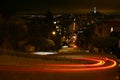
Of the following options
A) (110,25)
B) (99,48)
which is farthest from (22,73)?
(110,25)

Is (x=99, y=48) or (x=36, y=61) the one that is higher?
(x=36, y=61)

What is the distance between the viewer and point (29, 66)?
9.84 meters

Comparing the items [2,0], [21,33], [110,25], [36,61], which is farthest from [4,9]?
[110,25]

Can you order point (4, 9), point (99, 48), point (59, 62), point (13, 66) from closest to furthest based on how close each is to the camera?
1. point (13, 66)
2. point (59, 62)
3. point (4, 9)
4. point (99, 48)

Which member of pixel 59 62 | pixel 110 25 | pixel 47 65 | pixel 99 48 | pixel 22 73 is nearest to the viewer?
pixel 22 73

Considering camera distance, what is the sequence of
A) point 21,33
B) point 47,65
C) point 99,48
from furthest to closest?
point 99,48
point 21,33
point 47,65

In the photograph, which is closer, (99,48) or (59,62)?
(59,62)

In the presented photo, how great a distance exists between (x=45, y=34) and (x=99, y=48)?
11.5 m

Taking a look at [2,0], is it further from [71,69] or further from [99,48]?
[99,48]

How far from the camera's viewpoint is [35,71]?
9.16 m

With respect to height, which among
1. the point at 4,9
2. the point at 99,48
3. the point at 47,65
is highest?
the point at 4,9

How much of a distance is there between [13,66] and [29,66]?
462 millimetres

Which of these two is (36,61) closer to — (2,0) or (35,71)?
(35,71)

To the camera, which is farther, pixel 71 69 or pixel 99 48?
pixel 99 48
